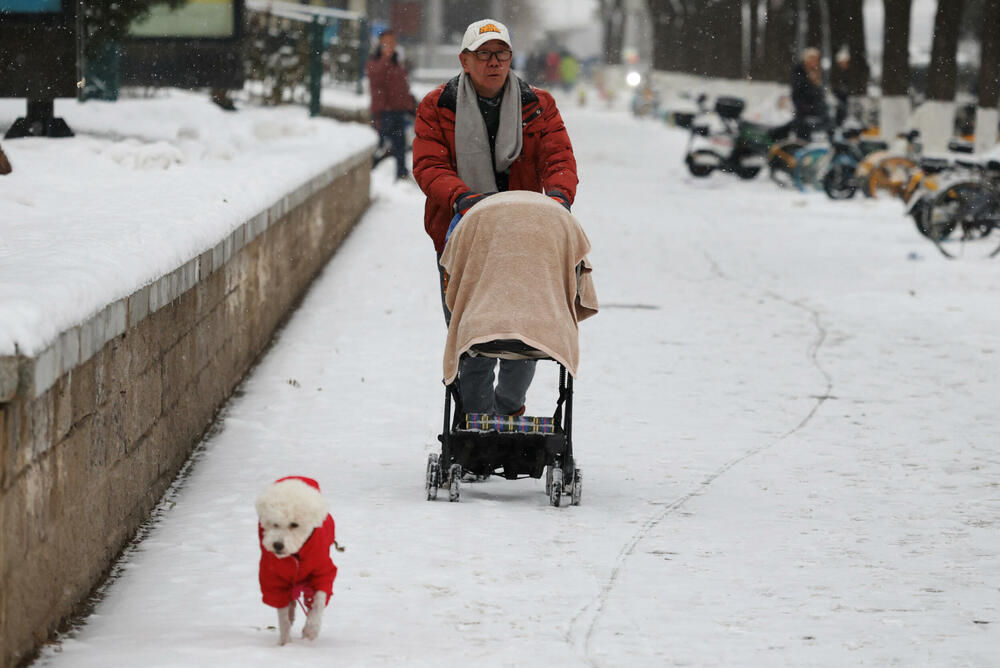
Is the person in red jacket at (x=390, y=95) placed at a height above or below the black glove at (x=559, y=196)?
below

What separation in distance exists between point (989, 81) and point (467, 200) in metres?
19.1

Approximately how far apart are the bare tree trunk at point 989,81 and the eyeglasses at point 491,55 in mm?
18447

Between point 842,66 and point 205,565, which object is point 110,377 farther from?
point 842,66

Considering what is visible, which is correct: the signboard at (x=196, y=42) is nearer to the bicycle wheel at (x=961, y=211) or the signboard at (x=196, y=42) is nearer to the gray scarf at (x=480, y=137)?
the bicycle wheel at (x=961, y=211)

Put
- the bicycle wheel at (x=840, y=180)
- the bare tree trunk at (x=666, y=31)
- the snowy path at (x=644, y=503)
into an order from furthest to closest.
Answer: the bare tree trunk at (x=666, y=31), the bicycle wheel at (x=840, y=180), the snowy path at (x=644, y=503)

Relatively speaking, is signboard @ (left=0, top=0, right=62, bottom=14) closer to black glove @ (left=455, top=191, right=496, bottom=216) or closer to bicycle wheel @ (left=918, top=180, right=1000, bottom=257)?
black glove @ (left=455, top=191, right=496, bottom=216)

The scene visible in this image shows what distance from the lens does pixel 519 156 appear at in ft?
22.1

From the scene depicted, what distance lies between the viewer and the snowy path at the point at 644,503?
4.89m

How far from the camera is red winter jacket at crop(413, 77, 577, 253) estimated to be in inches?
259

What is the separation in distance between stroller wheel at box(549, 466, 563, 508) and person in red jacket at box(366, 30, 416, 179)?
1663 cm

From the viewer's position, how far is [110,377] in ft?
17.9

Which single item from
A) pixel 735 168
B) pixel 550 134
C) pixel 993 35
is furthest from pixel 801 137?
pixel 550 134

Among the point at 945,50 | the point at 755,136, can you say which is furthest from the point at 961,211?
the point at 755,136

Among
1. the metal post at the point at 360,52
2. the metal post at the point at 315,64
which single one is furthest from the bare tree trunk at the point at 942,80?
the metal post at the point at 360,52
